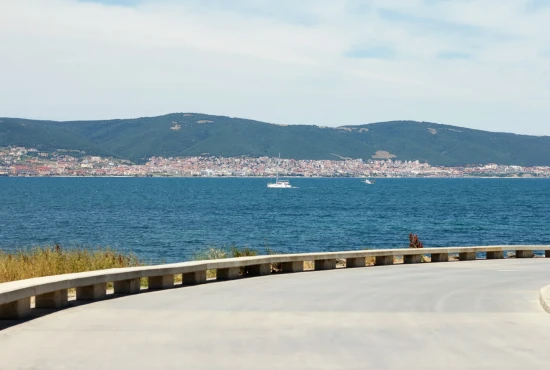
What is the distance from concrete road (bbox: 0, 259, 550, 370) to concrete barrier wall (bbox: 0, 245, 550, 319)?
424mm

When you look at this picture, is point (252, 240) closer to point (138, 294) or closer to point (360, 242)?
point (360, 242)

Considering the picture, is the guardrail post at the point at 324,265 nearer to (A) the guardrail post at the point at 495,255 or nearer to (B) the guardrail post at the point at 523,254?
(A) the guardrail post at the point at 495,255

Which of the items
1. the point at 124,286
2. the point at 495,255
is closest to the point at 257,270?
the point at 124,286

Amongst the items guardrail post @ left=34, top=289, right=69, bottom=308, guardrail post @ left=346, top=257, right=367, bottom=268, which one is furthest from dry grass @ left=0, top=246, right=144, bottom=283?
guardrail post @ left=346, top=257, right=367, bottom=268

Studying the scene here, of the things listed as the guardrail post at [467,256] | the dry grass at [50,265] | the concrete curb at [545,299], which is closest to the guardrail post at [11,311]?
the dry grass at [50,265]

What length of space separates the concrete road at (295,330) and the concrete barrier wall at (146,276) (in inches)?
16.7

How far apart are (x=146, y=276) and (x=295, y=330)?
568cm

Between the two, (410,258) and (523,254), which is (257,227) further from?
(410,258)

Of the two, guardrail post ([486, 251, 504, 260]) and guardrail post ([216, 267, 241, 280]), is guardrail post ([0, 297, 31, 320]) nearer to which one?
guardrail post ([216, 267, 241, 280])

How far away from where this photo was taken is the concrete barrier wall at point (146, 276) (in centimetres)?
1319

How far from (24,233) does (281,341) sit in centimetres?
5539

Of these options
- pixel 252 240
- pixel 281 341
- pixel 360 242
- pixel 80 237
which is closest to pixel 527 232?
pixel 360 242

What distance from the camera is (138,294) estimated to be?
55.2 feet

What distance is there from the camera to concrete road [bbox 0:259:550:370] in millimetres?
10047
